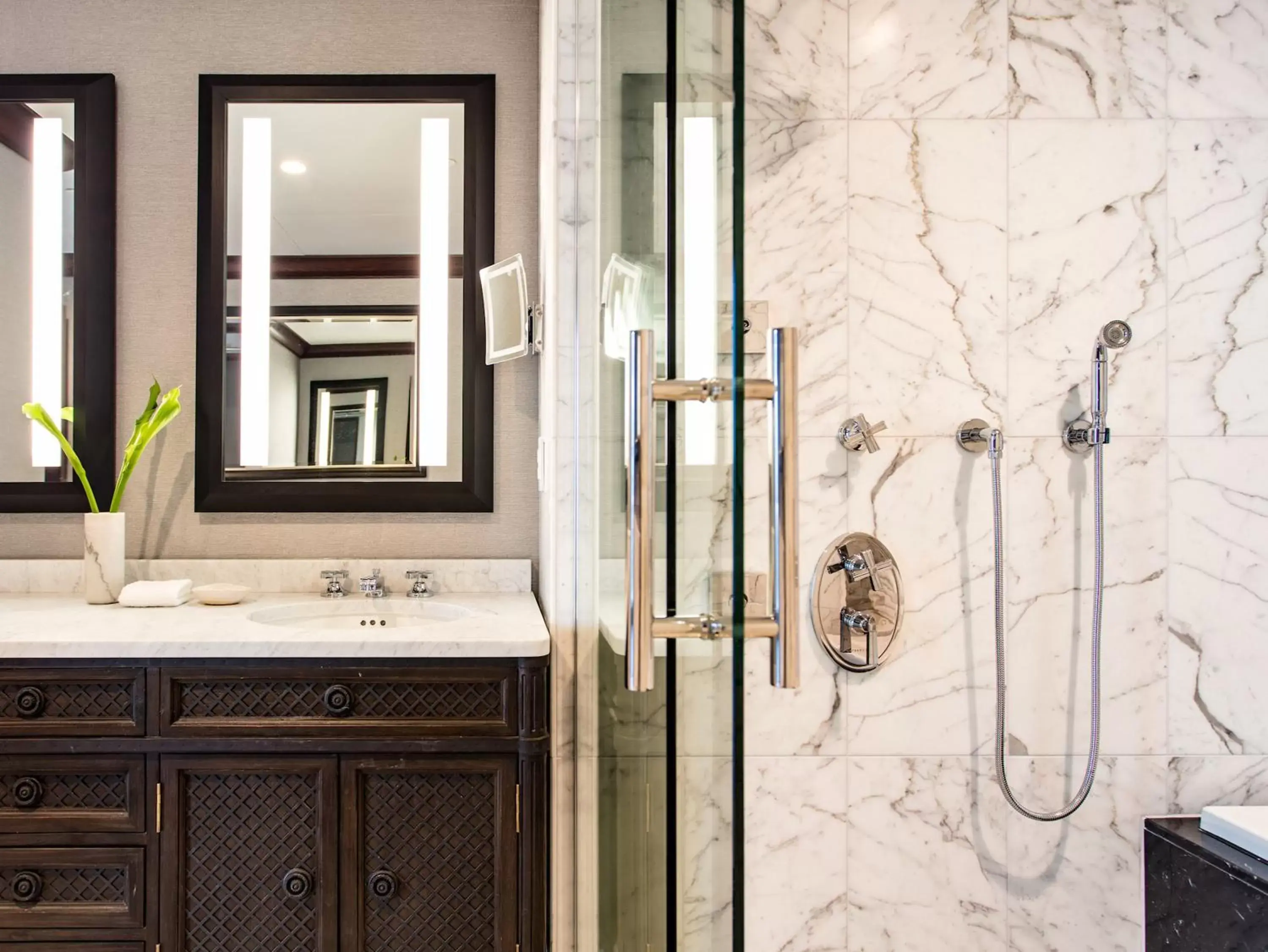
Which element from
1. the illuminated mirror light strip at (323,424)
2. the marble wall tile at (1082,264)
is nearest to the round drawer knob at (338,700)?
the illuminated mirror light strip at (323,424)

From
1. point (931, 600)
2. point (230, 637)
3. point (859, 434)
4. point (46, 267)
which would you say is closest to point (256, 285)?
point (46, 267)

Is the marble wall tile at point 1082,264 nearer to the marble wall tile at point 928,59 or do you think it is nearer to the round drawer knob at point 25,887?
the marble wall tile at point 928,59

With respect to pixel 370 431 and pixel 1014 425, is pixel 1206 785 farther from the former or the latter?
pixel 370 431

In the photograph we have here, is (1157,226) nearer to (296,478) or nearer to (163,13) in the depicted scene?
(296,478)

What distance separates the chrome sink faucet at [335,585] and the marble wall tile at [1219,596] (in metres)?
1.68

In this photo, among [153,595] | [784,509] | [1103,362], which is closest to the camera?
[784,509]

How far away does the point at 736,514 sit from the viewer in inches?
22.5

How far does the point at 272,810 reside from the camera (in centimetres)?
134

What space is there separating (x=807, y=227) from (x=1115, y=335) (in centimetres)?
58

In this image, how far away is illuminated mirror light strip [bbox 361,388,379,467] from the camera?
1906 mm

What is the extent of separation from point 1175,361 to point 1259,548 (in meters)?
0.39

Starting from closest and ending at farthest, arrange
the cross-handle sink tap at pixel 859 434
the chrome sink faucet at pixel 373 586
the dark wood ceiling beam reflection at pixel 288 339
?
1. the cross-handle sink tap at pixel 859 434
2. the chrome sink faucet at pixel 373 586
3. the dark wood ceiling beam reflection at pixel 288 339

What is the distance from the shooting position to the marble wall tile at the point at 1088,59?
1501 millimetres

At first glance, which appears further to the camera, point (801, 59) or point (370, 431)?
point (370, 431)
